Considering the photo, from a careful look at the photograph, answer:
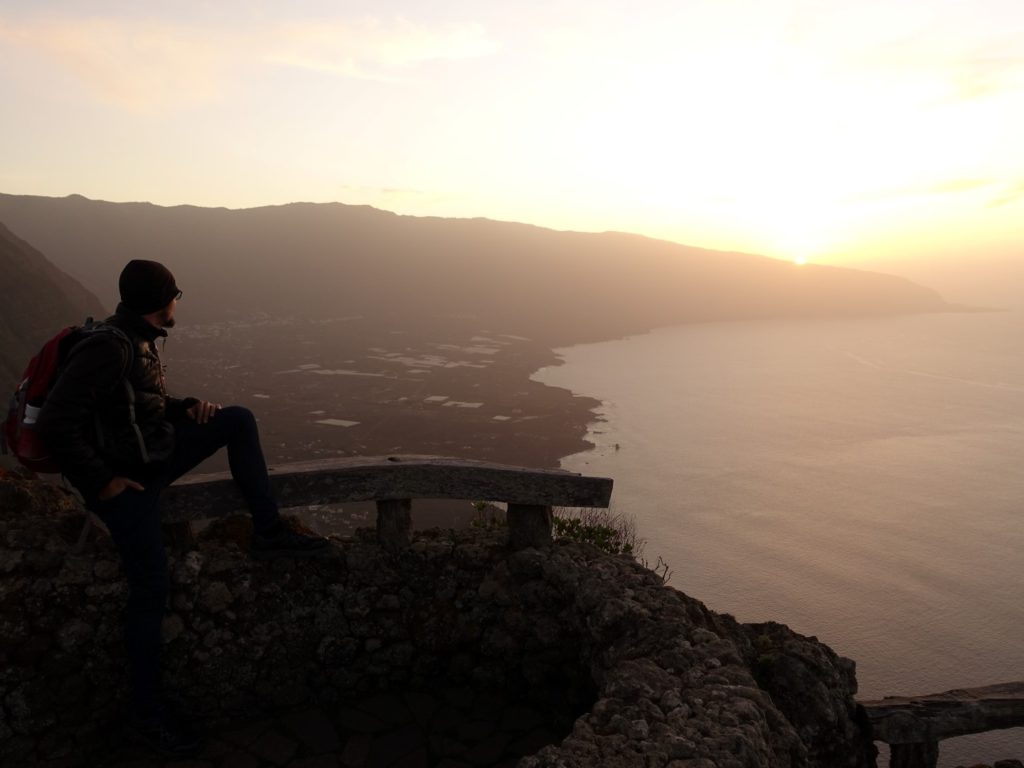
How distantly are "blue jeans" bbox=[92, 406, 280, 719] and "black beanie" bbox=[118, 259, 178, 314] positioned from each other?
2.58ft

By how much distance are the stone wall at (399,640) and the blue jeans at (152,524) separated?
1.14 feet

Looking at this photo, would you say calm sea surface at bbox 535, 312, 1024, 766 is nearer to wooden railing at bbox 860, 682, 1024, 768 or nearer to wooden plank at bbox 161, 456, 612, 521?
wooden railing at bbox 860, 682, 1024, 768

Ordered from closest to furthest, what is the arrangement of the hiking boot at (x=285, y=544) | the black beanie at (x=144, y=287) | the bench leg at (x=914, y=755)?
1. the black beanie at (x=144, y=287)
2. the hiking boot at (x=285, y=544)
3. the bench leg at (x=914, y=755)

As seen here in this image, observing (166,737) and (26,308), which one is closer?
(166,737)

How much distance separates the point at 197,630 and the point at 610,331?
122m

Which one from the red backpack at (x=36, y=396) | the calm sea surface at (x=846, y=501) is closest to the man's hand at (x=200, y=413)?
the red backpack at (x=36, y=396)

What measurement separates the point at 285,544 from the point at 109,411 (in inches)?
60.8

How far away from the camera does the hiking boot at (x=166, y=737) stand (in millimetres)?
4223

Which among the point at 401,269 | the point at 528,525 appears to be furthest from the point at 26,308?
the point at 401,269

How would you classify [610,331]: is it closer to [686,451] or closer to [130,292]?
[686,451]

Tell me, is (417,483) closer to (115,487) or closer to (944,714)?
(115,487)

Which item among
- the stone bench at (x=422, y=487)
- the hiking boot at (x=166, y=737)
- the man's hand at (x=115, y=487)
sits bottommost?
the hiking boot at (x=166, y=737)

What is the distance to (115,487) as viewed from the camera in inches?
148

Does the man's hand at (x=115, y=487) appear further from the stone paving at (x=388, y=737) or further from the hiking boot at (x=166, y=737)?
the stone paving at (x=388, y=737)
